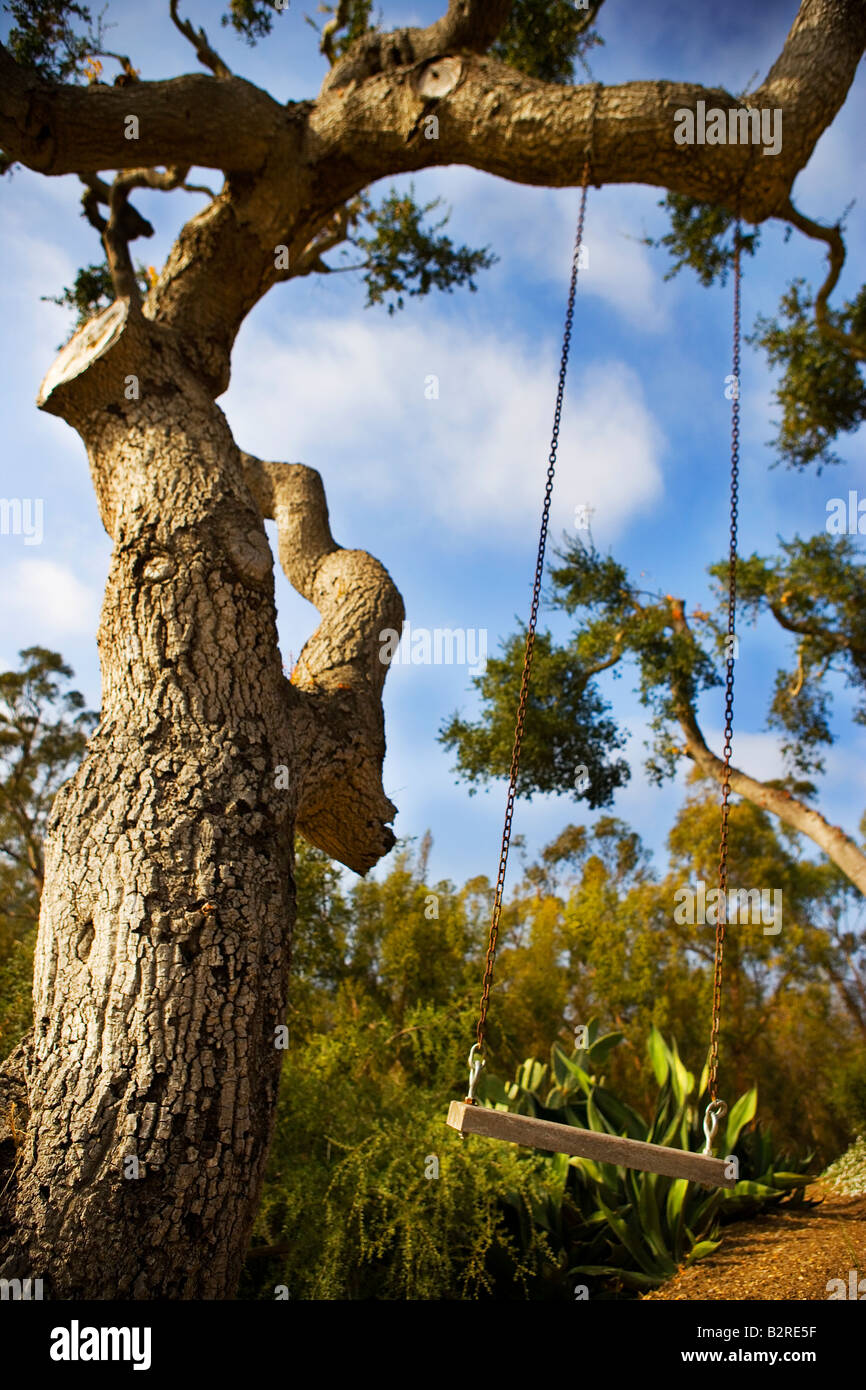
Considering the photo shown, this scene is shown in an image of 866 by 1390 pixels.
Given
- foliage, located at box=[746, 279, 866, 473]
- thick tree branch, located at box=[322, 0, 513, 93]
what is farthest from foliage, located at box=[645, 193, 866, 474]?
thick tree branch, located at box=[322, 0, 513, 93]

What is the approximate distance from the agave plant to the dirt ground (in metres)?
0.12

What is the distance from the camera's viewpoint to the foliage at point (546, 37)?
20.4ft

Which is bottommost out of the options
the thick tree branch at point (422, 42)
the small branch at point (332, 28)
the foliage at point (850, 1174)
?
the foliage at point (850, 1174)

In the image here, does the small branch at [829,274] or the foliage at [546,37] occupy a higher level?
the foliage at [546,37]

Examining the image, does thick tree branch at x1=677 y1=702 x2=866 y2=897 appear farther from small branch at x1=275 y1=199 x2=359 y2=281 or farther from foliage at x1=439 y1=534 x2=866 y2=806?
small branch at x1=275 y1=199 x2=359 y2=281

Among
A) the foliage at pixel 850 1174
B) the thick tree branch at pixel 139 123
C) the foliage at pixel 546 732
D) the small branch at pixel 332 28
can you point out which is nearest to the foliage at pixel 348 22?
the small branch at pixel 332 28

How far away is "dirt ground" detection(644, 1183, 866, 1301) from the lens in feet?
11.3

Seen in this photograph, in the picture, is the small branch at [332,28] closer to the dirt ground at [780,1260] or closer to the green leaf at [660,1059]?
the green leaf at [660,1059]

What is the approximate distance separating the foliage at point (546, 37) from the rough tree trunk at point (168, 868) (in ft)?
15.3

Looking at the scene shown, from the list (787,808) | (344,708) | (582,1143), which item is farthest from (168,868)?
(787,808)

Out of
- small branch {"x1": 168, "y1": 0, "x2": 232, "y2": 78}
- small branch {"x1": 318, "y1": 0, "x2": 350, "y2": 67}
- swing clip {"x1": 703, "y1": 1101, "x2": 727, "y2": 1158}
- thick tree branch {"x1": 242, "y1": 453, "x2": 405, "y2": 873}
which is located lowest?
swing clip {"x1": 703, "y1": 1101, "x2": 727, "y2": 1158}

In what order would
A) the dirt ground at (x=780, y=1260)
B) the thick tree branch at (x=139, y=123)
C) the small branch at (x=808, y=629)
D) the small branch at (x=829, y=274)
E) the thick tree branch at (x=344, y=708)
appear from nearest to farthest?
the thick tree branch at (x=344, y=708), the dirt ground at (x=780, y=1260), the thick tree branch at (x=139, y=123), the small branch at (x=829, y=274), the small branch at (x=808, y=629)

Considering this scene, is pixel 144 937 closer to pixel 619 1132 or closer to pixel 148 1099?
pixel 148 1099
